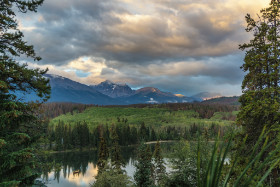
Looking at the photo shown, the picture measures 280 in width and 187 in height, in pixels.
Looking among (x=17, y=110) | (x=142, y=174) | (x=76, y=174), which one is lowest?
(x=76, y=174)

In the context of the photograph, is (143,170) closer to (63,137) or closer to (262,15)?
(262,15)

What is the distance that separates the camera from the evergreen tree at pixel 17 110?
974 cm

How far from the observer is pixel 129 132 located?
492ft

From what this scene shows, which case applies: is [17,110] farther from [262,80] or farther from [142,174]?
[142,174]

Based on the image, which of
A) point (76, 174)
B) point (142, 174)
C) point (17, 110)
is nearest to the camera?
point (17, 110)

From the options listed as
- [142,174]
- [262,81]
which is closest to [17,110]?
[262,81]

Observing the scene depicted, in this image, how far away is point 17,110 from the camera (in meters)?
10.3

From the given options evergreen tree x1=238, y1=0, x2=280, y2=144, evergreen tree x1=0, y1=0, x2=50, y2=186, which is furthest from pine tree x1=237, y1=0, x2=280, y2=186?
evergreen tree x1=0, y1=0, x2=50, y2=186

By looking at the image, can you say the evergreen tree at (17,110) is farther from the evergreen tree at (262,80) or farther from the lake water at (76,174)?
the lake water at (76,174)

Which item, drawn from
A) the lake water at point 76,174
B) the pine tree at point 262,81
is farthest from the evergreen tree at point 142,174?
the lake water at point 76,174

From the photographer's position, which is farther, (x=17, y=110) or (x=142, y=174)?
(x=142, y=174)

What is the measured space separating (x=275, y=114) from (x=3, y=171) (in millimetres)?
15532

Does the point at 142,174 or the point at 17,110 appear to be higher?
the point at 17,110

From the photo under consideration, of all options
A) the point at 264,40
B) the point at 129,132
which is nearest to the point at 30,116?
the point at 264,40
